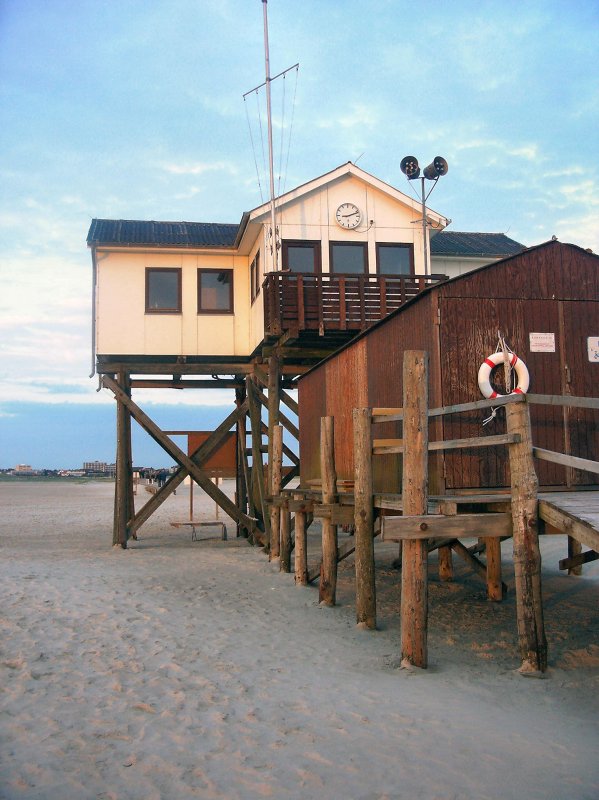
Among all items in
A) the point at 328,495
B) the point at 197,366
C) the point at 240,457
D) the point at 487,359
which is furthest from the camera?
the point at 240,457

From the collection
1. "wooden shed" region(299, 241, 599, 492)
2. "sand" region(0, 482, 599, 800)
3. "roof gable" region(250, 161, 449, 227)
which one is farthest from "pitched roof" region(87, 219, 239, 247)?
"wooden shed" region(299, 241, 599, 492)

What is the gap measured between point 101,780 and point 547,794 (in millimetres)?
3139

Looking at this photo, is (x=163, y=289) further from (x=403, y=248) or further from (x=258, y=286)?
(x=403, y=248)

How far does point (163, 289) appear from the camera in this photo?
19547 mm

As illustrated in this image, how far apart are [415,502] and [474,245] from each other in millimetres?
14038

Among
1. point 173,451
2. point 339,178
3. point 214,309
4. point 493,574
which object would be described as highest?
point 339,178

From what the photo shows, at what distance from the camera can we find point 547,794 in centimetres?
546

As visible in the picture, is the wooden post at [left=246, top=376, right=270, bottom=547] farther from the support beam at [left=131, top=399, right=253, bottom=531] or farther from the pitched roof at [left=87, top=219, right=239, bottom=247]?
the pitched roof at [left=87, top=219, right=239, bottom=247]

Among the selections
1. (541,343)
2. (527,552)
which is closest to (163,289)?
(541,343)

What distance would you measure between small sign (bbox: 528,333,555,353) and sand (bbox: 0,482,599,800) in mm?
3640

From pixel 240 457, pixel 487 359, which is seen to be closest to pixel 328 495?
pixel 487 359

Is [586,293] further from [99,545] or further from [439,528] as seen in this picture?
[99,545]

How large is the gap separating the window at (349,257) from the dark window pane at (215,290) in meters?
3.27

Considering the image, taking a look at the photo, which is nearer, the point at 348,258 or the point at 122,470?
the point at 348,258
